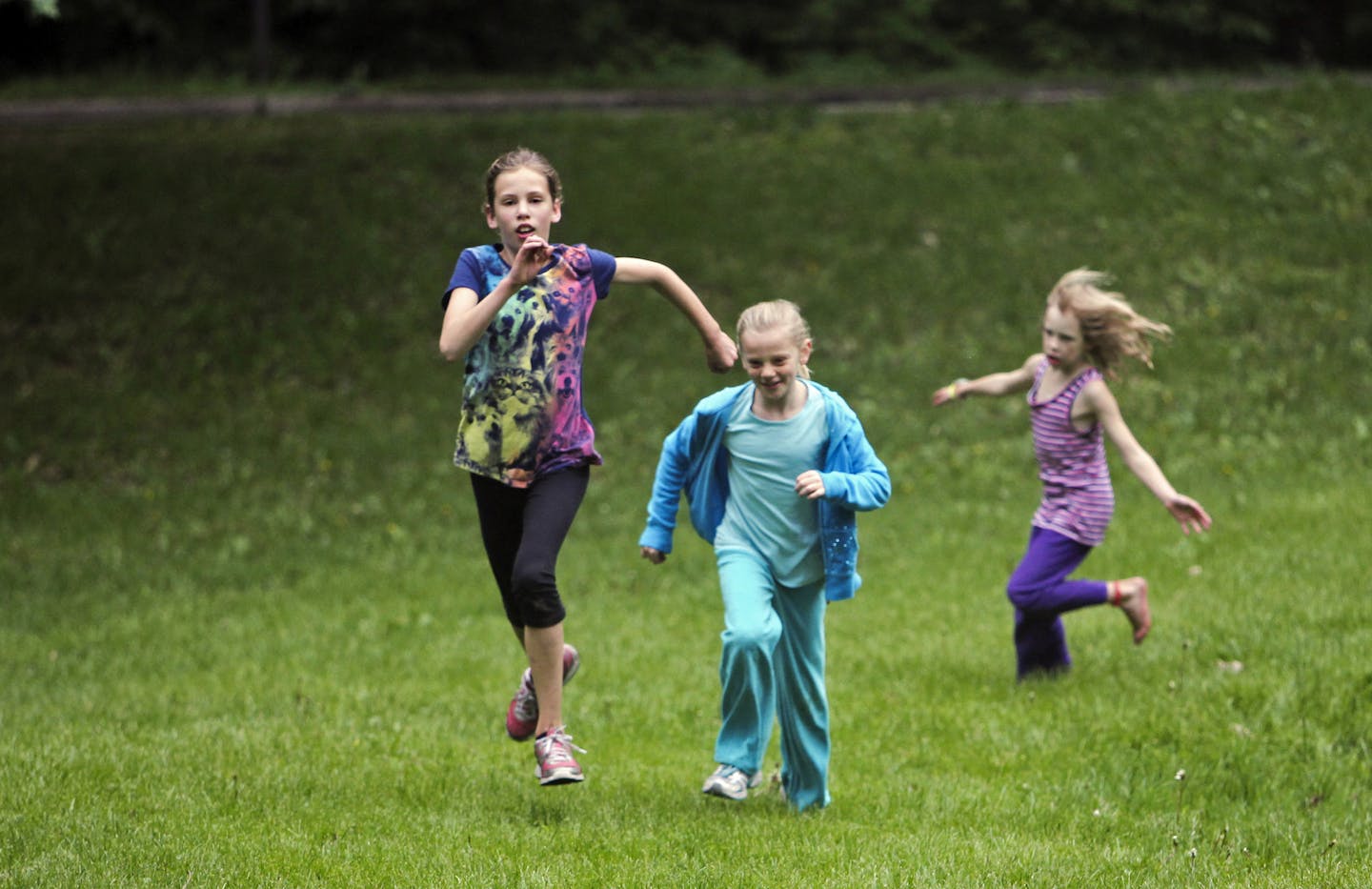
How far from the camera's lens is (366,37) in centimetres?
2506

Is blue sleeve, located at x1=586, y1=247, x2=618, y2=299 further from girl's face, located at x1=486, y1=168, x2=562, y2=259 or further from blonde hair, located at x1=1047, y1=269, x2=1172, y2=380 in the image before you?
blonde hair, located at x1=1047, y1=269, x2=1172, y2=380

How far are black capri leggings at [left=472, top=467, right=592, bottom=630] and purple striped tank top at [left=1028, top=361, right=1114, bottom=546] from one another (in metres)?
3.12

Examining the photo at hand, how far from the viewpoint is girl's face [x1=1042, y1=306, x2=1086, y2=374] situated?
7.82 meters

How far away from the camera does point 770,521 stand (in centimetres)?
590

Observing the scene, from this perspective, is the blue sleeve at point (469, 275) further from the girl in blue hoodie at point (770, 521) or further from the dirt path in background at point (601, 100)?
the dirt path in background at point (601, 100)

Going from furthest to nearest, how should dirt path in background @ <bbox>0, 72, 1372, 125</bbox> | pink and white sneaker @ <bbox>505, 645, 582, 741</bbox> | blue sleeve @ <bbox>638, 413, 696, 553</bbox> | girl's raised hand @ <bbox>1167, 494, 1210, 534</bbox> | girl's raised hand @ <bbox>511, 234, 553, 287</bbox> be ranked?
dirt path in background @ <bbox>0, 72, 1372, 125</bbox>, girl's raised hand @ <bbox>1167, 494, 1210, 534</bbox>, pink and white sneaker @ <bbox>505, 645, 582, 741</bbox>, blue sleeve @ <bbox>638, 413, 696, 553</bbox>, girl's raised hand @ <bbox>511, 234, 553, 287</bbox>

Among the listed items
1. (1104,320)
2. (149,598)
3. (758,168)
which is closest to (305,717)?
(149,598)

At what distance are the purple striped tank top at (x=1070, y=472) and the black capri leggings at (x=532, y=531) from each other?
3.12 meters

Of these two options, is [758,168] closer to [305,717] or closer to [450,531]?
[450,531]

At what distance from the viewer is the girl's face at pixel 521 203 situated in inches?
219

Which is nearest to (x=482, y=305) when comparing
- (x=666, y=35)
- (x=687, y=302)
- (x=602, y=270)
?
(x=602, y=270)

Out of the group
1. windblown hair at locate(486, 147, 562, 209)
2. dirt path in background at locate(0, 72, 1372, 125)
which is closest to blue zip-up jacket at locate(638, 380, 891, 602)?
windblown hair at locate(486, 147, 562, 209)

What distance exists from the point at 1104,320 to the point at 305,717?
4594 millimetres

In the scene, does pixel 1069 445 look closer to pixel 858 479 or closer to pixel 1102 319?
pixel 1102 319
